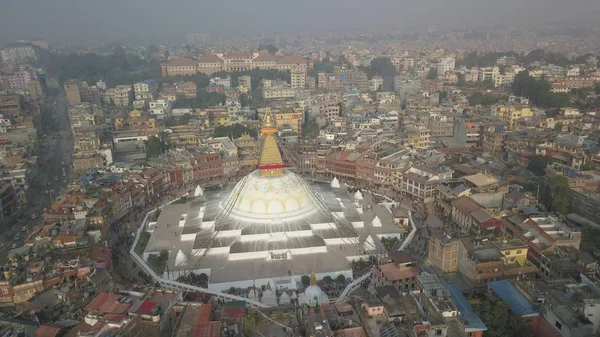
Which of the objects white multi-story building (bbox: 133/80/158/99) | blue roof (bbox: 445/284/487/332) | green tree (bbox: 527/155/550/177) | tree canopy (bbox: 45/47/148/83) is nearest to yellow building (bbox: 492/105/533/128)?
green tree (bbox: 527/155/550/177)

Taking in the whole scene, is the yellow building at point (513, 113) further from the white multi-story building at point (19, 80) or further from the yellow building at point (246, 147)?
the white multi-story building at point (19, 80)

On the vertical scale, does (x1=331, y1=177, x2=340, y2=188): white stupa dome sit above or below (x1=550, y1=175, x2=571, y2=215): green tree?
below

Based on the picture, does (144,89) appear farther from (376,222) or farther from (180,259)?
(376,222)

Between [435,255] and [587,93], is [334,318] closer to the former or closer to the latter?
[435,255]

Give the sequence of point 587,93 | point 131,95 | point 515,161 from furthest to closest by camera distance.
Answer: point 131,95
point 587,93
point 515,161

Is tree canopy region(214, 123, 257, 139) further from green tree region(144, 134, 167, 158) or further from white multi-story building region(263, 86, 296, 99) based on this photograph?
white multi-story building region(263, 86, 296, 99)

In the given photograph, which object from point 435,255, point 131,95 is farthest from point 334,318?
point 131,95
